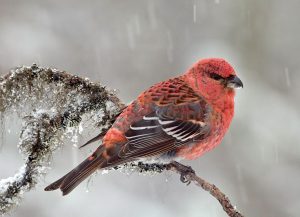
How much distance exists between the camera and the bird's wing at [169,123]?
16.5ft

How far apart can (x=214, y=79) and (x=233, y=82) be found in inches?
8.6

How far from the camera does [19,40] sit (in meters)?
10.8

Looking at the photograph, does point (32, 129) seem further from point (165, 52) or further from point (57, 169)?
point (165, 52)

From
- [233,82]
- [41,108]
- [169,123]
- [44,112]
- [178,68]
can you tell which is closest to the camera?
[44,112]

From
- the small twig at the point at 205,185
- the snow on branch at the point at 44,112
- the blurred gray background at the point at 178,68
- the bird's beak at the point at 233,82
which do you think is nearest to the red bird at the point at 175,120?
the bird's beak at the point at 233,82

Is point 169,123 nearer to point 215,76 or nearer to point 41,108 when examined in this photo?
point 215,76

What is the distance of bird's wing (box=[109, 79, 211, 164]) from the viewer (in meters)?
5.02

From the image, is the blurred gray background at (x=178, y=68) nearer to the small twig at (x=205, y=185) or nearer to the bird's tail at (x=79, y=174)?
the small twig at (x=205, y=185)

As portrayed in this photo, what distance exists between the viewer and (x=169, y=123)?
5.19m

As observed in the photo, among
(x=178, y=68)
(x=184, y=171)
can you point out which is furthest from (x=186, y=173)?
(x=178, y=68)

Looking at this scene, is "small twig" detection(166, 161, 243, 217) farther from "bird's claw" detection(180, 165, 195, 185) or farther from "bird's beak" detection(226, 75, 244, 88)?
"bird's beak" detection(226, 75, 244, 88)

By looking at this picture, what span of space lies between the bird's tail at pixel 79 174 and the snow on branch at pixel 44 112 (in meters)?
0.29

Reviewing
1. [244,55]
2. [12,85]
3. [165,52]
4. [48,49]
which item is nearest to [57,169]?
[48,49]

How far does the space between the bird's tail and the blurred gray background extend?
15.2 feet
